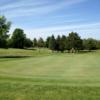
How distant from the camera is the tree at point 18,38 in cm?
10388

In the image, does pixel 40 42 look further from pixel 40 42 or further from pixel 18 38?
pixel 18 38

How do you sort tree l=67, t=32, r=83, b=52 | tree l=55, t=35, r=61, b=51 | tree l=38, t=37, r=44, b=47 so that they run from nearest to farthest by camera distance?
tree l=67, t=32, r=83, b=52
tree l=55, t=35, r=61, b=51
tree l=38, t=37, r=44, b=47

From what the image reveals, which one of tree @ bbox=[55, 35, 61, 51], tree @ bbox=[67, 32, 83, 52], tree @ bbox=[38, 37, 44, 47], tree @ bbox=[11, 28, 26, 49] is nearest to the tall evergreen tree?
tree @ bbox=[38, 37, 44, 47]

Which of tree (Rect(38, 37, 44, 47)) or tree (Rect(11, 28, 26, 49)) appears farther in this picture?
tree (Rect(38, 37, 44, 47))

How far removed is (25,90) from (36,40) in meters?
138

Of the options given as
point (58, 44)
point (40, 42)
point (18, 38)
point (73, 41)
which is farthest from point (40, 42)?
point (73, 41)

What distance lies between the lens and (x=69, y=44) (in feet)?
316

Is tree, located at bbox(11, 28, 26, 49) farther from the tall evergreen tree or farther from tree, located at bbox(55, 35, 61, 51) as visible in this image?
the tall evergreen tree

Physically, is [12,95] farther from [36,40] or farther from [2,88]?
[36,40]

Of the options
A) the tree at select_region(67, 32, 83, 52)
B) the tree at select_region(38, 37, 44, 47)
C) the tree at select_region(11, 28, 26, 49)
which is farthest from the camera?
the tree at select_region(38, 37, 44, 47)

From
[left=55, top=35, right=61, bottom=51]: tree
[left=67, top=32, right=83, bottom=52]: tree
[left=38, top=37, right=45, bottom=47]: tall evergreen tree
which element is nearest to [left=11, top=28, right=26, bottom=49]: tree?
[left=55, top=35, right=61, bottom=51]: tree

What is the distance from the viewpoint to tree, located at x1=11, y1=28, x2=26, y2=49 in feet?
341

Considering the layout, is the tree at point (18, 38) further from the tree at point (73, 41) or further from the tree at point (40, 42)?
the tree at point (40, 42)

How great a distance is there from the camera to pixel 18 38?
10350 centimetres
